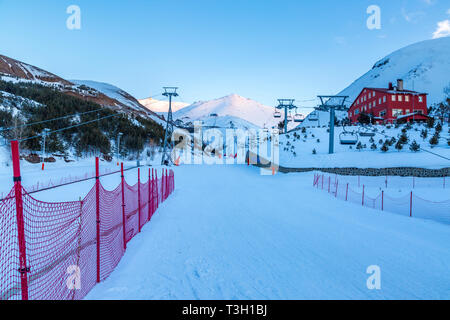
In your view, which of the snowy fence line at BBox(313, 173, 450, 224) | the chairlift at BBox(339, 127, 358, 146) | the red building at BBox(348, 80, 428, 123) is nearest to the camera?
the snowy fence line at BBox(313, 173, 450, 224)

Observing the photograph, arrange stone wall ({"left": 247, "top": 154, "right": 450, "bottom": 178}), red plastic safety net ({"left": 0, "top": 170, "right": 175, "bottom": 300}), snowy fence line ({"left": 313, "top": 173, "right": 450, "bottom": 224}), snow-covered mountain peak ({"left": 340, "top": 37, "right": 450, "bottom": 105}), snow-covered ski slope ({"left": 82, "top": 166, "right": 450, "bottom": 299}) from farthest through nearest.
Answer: snow-covered mountain peak ({"left": 340, "top": 37, "right": 450, "bottom": 105})
stone wall ({"left": 247, "top": 154, "right": 450, "bottom": 178})
snowy fence line ({"left": 313, "top": 173, "right": 450, "bottom": 224})
snow-covered ski slope ({"left": 82, "top": 166, "right": 450, "bottom": 299})
red plastic safety net ({"left": 0, "top": 170, "right": 175, "bottom": 300})

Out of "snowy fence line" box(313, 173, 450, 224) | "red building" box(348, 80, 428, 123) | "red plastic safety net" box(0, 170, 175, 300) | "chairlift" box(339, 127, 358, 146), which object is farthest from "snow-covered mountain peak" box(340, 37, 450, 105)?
"red plastic safety net" box(0, 170, 175, 300)

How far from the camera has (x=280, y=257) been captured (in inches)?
236

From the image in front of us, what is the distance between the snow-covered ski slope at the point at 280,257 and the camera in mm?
4461

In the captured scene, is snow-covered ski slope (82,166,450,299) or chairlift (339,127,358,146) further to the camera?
chairlift (339,127,358,146)

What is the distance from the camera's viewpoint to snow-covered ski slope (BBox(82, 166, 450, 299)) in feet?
14.6

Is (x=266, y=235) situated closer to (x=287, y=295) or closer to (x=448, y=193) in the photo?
(x=287, y=295)

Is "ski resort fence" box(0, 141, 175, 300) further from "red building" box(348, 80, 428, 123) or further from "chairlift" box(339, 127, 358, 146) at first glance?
"red building" box(348, 80, 428, 123)

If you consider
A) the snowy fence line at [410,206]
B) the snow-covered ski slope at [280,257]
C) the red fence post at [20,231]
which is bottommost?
the snowy fence line at [410,206]

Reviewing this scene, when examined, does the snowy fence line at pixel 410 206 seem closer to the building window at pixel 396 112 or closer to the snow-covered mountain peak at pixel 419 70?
the building window at pixel 396 112

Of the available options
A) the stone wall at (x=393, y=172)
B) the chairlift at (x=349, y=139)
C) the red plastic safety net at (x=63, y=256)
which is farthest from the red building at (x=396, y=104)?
the red plastic safety net at (x=63, y=256)

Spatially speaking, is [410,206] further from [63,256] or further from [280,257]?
[63,256]

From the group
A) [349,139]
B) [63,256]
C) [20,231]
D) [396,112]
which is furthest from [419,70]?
[20,231]
